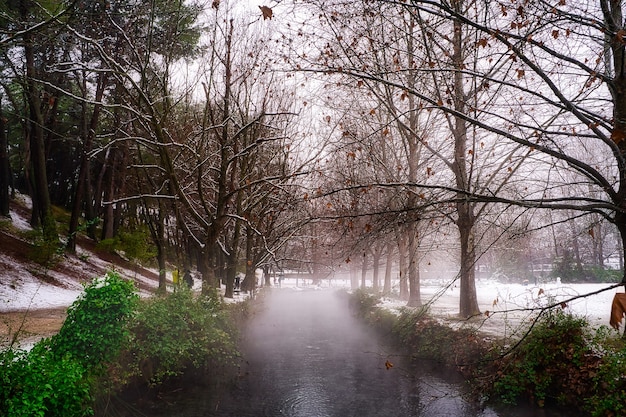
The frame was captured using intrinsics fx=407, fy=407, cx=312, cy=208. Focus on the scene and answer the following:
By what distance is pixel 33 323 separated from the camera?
10.8m

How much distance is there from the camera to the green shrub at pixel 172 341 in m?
8.21

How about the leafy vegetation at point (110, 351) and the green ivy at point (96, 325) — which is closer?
the leafy vegetation at point (110, 351)

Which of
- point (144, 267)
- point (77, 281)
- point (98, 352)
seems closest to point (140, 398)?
point (98, 352)

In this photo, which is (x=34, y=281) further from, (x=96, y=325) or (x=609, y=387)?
Answer: (x=609, y=387)

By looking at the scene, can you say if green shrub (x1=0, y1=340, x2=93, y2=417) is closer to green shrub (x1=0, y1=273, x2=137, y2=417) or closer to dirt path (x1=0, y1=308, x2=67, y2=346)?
green shrub (x1=0, y1=273, x2=137, y2=417)

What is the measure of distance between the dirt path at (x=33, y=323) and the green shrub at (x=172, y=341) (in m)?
2.25

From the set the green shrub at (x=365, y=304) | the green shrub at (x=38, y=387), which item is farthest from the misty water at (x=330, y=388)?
the green shrub at (x=365, y=304)

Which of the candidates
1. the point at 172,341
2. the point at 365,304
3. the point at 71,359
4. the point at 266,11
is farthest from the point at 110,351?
the point at 365,304

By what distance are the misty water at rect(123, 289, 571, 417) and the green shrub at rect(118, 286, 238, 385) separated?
695mm

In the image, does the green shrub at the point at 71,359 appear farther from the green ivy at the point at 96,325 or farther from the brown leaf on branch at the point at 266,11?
the brown leaf on branch at the point at 266,11

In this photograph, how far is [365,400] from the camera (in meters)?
Answer: 9.34

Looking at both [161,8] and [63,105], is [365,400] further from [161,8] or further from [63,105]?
[63,105]

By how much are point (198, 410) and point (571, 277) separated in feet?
121

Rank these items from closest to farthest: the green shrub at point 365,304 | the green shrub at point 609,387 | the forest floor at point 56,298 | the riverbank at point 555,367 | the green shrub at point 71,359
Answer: the green shrub at point 71,359, the green shrub at point 609,387, the riverbank at point 555,367, the forest floor at point 56,298, the green shrub at point 365,304
